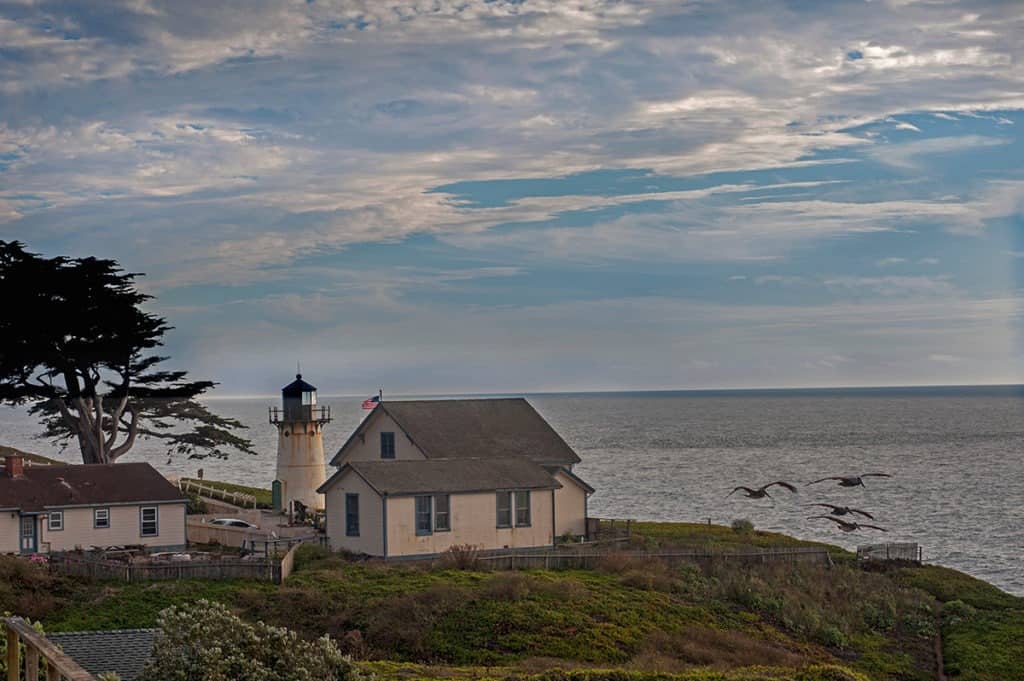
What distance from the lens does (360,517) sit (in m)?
45.3

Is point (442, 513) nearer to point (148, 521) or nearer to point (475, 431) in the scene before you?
point (475, 431)

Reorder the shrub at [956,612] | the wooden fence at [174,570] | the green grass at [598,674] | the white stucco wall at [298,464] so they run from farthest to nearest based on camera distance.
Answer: the white stucco wall at [298,464], the shrub at [956,612], the wooden fence at [174,570], the green grass at [598,674]

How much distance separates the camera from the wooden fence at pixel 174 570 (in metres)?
38.4

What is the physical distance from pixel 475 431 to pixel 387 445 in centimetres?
389

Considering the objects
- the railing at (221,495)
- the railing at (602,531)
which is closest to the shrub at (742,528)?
the railing at (602,531)

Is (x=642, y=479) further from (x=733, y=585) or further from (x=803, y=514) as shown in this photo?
(x=733, y=585)

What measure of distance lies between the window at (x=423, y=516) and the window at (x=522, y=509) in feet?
13.1

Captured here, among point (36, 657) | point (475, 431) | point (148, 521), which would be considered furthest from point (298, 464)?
point (36, 657)

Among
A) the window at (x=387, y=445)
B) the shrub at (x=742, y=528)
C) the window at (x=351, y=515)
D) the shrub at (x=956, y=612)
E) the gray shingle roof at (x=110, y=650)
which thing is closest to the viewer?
the gray shingle roof at (x=110, y=650)

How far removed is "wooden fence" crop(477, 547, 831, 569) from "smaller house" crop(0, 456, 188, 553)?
13682 millimetres

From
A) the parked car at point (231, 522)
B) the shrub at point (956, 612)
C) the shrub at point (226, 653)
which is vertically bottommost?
the shrub at point (956, 612)

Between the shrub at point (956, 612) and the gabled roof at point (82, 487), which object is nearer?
the shrub at point (956, 612)

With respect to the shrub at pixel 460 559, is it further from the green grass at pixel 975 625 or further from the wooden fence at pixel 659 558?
the green grass at pixel 975 625

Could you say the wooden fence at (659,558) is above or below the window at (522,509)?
below
